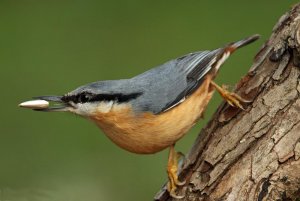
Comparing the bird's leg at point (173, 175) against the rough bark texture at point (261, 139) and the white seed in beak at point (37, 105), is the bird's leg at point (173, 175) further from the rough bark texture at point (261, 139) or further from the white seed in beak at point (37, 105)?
the white seed in beak at point (37, 105)

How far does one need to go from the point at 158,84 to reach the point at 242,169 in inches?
32.2

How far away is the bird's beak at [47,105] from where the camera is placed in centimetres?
410

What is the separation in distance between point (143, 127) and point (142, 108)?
112 mm

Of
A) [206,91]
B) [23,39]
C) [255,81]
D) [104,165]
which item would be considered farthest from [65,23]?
[255,81]

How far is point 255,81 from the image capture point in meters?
3.87

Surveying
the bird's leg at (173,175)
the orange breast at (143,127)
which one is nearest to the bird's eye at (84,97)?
the orange breast at (143,127)

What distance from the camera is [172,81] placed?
4348mm

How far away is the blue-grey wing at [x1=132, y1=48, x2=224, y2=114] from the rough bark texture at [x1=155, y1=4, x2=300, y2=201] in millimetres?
358

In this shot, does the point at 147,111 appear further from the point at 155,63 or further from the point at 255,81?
the point at 155,63

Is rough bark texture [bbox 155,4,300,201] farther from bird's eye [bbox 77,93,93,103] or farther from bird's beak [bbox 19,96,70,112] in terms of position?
bird's beak [bbox 19,96,70,112]

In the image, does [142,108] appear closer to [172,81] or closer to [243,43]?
[172,81]

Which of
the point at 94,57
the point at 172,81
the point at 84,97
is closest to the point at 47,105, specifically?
the point at 84,97

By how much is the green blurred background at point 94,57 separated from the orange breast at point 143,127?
1491mm

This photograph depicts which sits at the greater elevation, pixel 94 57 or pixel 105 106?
pixel 94 57
